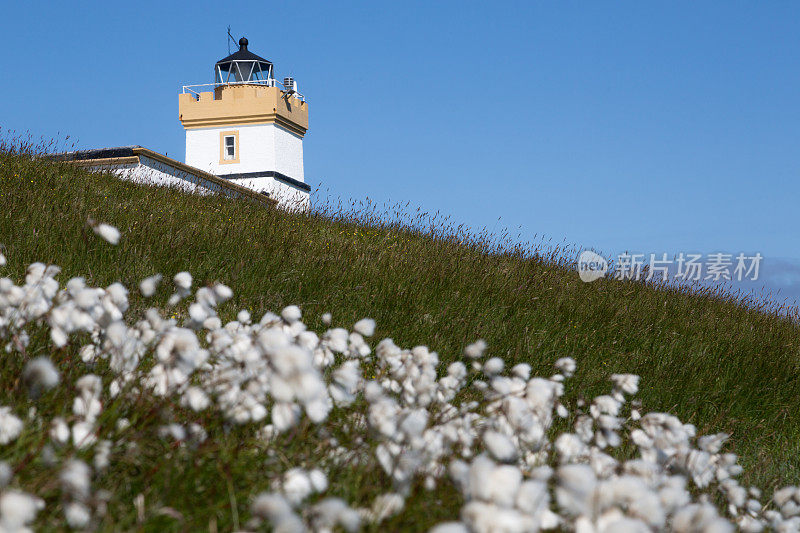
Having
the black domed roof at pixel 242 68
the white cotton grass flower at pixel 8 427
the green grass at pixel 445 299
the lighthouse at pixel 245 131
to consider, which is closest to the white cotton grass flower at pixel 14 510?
the white cotton grass flower at pixel 8 427

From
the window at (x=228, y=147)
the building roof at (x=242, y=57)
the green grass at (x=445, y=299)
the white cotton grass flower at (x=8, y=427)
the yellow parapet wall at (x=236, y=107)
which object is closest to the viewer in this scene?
the white cotton grass flower at (x=8, y=427)

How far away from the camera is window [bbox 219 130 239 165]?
102 feet

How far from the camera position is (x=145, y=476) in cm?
218

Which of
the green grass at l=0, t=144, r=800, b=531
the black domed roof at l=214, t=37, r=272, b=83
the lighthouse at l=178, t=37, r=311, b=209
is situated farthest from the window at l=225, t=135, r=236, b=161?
the green grass at l=0, t=144, r=800, b=531

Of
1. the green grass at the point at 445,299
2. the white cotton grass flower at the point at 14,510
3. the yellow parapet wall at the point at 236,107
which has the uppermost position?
the yellow parapet wall at the point at 236,107

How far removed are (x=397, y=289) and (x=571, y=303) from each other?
197cm

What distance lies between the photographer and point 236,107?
31297 mm

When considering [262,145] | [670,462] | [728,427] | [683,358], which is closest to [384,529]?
[670,462]

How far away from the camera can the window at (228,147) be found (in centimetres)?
3122

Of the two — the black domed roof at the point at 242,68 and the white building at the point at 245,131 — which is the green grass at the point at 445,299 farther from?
the black domed roof at the point at 242,68

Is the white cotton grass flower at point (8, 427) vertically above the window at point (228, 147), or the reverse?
the window at point (228, 147)

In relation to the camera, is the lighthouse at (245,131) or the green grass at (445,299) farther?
the lighthouse at (245,131)

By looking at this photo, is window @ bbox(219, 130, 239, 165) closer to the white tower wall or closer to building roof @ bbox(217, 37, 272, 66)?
the white tower wall

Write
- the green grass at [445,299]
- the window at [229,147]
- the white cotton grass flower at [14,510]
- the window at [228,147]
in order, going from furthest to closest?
1. the window at [229,147]
2. the window at [228,147]
3. the green grass at [445,299]
4. the white cotton grass flower at [14,510]
